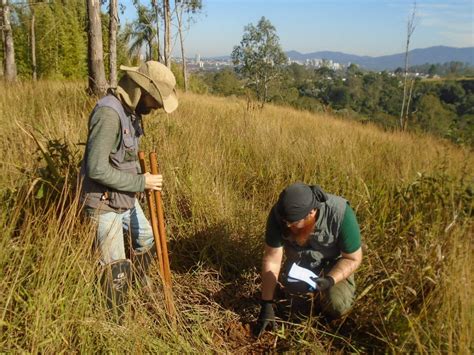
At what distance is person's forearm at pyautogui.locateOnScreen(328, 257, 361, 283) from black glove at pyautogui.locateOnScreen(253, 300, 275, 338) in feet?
1.31

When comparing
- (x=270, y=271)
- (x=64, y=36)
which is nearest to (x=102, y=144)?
(x=270, y=271)

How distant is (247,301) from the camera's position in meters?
2.59

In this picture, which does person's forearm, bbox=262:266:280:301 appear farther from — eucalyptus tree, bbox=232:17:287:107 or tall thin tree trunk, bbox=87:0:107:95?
eucalyptus tree, bbox=232:17:287:107

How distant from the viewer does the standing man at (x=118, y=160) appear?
77.4 inches

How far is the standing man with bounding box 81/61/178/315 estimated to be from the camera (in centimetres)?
197

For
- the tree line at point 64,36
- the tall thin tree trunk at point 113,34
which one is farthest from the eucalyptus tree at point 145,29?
the tall thin tree trunk at point 113,34

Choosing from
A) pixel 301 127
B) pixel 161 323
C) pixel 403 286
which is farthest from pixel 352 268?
pixel 301 127

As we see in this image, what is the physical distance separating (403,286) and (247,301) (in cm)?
101

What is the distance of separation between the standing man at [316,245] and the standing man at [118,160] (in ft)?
2.50

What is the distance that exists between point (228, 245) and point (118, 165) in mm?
1097

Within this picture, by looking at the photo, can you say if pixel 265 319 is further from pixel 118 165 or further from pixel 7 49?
pixel 7 49

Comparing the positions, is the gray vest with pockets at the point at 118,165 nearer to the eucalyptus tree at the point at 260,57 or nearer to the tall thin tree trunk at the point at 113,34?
the tall thin tree trunk at the point at 113,34

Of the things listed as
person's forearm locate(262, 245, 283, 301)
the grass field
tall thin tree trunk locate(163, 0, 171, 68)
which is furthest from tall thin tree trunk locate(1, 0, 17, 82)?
person's forearm locate(262, 245, 283, 301)

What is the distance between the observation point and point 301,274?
85.4 inches
